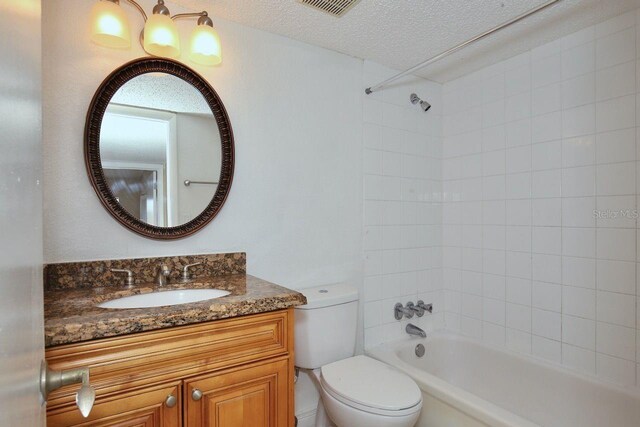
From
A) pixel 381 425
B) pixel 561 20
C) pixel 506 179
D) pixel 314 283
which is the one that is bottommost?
pixel 381 425

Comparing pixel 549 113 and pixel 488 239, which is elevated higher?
pixel 549 113

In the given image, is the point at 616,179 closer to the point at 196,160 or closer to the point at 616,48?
the point at 616,48

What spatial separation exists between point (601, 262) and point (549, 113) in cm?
88

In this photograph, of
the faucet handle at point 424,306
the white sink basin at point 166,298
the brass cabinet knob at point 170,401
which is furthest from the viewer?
the faucet handle at point 424,306

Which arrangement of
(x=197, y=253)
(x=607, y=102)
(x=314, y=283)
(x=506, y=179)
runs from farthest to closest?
(x=506, y=179) < (x=314, y=283) < (x=607, y=102) < (x=197, y=253)

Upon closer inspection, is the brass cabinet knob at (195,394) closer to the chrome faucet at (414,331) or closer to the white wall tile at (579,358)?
the chrome faucet at (414,331)

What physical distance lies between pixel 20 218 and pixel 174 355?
76 cm

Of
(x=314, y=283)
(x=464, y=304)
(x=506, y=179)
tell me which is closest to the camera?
(x=314, y=283)

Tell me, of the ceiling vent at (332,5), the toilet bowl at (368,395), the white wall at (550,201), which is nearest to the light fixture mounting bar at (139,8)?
the ceiling vent at (332,5)

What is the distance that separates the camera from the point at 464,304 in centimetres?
246

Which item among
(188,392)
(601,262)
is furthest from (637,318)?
(188,392)

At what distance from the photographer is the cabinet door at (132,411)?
897 millimetres

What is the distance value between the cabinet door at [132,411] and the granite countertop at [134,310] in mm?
184

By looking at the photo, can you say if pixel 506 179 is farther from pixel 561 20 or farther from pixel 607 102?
pixel 561 20
